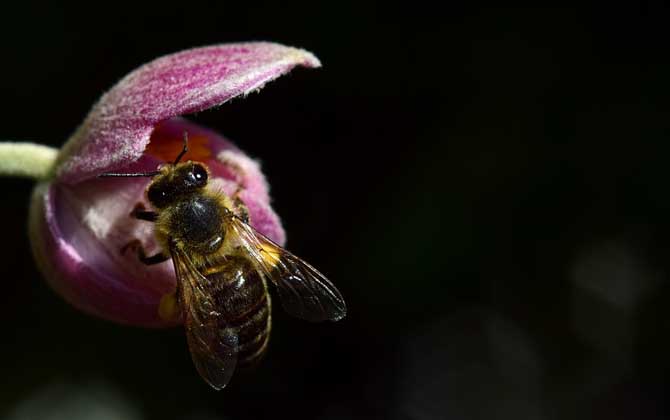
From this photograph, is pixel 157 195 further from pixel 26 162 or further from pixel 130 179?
pixel 26 162

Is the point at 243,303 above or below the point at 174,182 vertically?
below

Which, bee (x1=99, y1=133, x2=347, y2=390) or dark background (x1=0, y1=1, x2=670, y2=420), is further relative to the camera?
dark background (x1=0, y1=1, x2=670, y2=420)

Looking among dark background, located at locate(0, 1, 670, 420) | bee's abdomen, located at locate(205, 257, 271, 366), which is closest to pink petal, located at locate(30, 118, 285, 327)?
bee's abdomen, located at locate(205, 257, 271, 366)

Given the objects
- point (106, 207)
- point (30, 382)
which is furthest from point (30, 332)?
point (106, 207)

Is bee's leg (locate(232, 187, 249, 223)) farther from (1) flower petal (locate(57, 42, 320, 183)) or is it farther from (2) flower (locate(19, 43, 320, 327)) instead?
(1) flower petal (locate(57, 42, 320, 183))

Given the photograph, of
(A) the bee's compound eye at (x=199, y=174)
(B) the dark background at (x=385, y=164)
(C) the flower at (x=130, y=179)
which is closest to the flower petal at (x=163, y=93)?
(C) the flower at (x=130, y=179)

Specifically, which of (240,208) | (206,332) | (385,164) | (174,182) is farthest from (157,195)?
(385,164)

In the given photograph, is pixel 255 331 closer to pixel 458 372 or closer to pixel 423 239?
pixel 423 239
